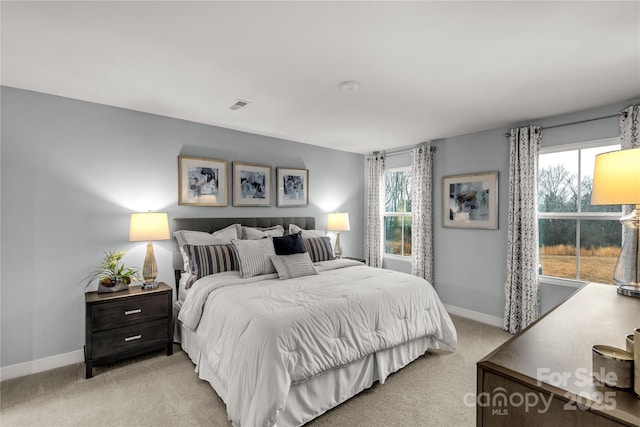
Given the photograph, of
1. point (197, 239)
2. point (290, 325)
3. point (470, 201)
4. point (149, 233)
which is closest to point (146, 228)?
point (149, 233)

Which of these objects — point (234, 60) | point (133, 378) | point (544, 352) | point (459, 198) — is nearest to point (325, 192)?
point (459, 198)

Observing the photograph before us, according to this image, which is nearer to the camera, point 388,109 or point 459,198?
point 388,109

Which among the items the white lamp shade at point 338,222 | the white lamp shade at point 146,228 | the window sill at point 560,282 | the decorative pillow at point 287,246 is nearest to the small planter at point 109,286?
the white lamp shade at point 146,228

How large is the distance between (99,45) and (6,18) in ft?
1.43

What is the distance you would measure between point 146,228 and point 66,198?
775mm

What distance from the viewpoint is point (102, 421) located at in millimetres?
2066

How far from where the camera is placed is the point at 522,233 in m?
3.57

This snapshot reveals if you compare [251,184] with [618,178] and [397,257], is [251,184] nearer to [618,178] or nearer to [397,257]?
A: [397,257]

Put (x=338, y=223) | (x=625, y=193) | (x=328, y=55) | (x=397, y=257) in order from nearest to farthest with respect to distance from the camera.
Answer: (x=625, y=193) < (x=328, y=55) < (x=338, y=223) < (x=397, y=257)

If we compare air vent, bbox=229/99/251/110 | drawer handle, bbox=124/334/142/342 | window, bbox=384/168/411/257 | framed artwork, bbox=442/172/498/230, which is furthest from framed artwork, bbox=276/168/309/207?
drawer handle, bbox=124/334/142/342

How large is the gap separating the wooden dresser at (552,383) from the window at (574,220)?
2532 millimetres

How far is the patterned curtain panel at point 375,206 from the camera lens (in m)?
5.32

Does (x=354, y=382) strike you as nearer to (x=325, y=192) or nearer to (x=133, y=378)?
(x=133, y=378)

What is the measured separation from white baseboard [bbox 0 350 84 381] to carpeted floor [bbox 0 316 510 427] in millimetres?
62
